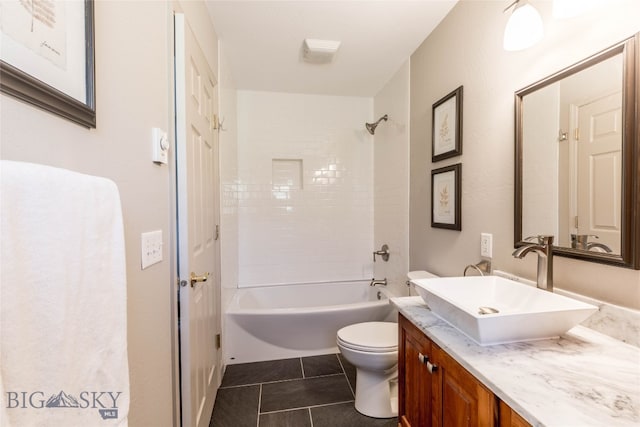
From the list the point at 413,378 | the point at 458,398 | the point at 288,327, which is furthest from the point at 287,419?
the point at 458,398

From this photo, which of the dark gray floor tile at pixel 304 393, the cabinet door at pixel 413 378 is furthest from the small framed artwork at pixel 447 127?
the dark gray floor tile at pixel 304 393

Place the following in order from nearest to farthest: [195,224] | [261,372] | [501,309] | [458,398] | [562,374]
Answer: [562,374], [458,398], [501,309], [195,224], [261,372]

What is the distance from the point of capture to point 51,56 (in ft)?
1.81

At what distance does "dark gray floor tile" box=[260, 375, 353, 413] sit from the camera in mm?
1789

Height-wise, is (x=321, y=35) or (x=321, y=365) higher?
(x=321, y=35)

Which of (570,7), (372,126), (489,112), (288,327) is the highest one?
(372,126)

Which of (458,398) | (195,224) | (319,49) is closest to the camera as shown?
(458,398)

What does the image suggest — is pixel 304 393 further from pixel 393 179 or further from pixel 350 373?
pixel 393 179

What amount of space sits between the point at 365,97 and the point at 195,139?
2.23m

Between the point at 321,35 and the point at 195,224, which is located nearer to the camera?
the point at 195,224

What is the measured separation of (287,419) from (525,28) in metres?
2.32

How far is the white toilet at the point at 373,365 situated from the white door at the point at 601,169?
1120 millimetres

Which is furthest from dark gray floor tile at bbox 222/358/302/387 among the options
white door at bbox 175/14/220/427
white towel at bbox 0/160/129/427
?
white towel at bbox 0/160/129/427

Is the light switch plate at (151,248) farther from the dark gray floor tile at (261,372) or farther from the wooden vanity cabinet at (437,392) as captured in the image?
the dark gray floor tile at (261,372)
